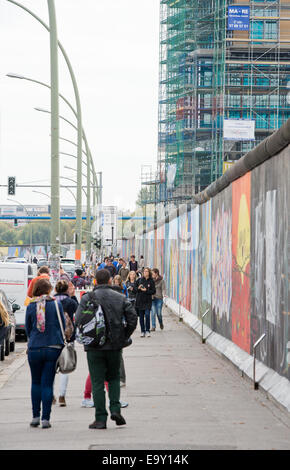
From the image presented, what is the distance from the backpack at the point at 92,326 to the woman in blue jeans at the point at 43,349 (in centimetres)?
37

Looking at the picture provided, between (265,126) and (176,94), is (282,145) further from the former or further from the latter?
(176,94)

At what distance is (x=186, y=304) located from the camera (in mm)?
23547

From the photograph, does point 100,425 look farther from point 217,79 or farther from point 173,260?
point 217,79

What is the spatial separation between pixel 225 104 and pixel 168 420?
169 ft

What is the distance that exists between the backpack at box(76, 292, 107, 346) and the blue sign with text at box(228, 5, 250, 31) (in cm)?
4745

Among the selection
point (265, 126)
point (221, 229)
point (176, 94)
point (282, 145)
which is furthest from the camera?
point (176, 94)

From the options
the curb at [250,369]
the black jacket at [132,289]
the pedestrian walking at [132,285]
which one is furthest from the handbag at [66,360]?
the black jacket at [132,289]

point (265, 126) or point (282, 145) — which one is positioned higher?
point (265, 126)

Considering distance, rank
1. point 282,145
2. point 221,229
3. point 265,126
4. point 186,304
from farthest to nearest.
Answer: point 265,126 < point 186,304 < point 221,229 < point 282,145

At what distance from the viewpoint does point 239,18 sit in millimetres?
53812

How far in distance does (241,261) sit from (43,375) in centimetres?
543

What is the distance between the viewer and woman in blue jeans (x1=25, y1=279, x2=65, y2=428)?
334 inches
